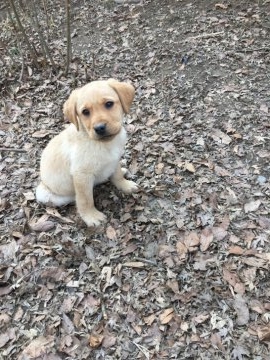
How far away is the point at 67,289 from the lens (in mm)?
4094

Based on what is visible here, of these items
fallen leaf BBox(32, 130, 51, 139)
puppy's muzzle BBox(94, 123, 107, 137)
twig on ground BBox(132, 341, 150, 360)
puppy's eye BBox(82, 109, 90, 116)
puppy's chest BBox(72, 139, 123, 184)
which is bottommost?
twig on ground BBox(132, 341, 150, 360)

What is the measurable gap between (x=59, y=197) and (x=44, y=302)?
1.25 metres

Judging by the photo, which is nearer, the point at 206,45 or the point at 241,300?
the point at 241,300

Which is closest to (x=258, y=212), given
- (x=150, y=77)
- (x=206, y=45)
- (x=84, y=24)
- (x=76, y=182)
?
(x=76, y=182)

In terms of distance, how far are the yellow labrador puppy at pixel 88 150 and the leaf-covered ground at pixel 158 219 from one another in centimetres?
25

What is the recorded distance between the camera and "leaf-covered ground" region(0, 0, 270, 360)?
371cm

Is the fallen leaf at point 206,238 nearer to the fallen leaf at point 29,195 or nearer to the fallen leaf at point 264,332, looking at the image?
the fallen leaf at point 264,332

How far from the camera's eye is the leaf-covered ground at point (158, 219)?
12.2 feet

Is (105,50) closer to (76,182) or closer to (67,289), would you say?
(76,182)

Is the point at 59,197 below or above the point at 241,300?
above

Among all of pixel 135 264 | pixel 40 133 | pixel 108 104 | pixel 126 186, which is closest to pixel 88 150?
pixel 108 104

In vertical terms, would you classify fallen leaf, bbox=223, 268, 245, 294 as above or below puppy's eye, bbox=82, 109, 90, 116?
below

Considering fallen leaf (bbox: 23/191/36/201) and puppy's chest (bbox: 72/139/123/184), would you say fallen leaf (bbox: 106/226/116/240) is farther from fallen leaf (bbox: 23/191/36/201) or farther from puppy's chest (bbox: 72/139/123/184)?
fallen leaf (bbox: 23/191/36/201)

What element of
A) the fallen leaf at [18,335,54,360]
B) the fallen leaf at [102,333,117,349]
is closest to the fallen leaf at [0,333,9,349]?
the fallen leaf at [18,335,54,360]
